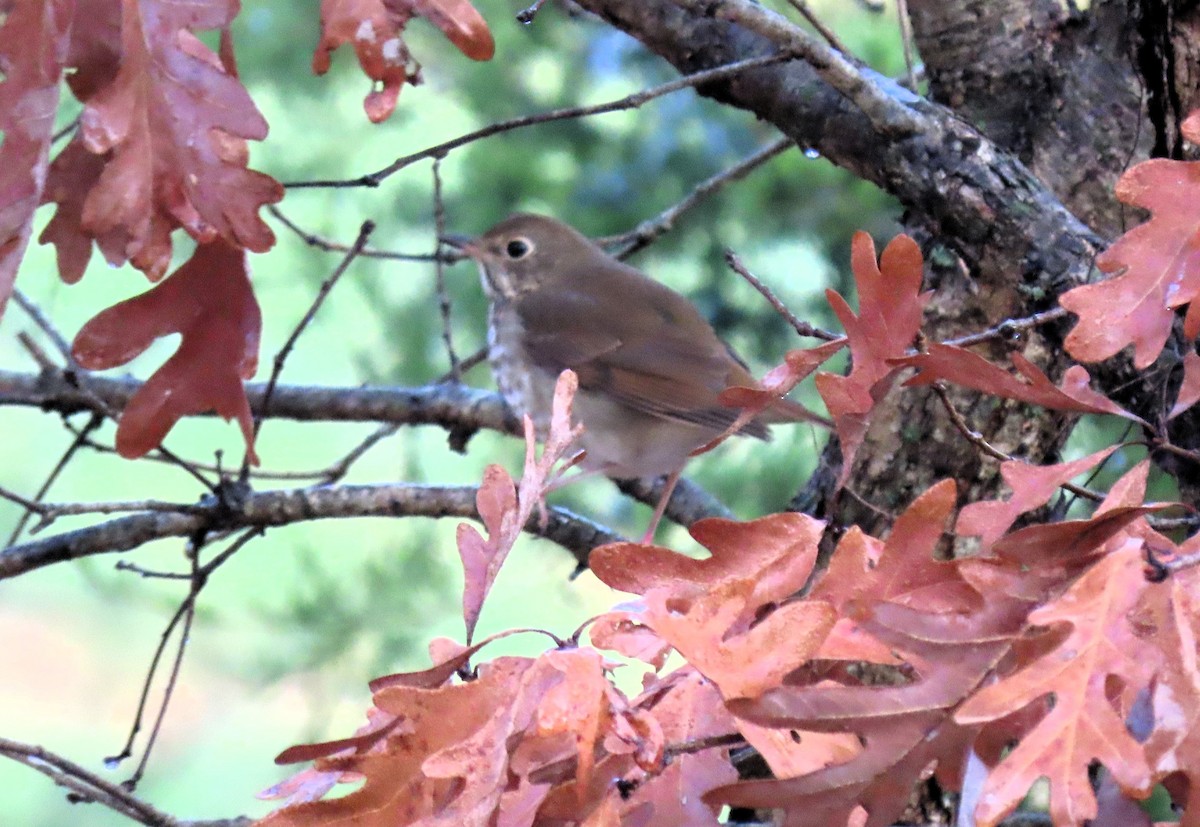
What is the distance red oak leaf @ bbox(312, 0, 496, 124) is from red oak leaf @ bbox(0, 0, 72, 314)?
4.3 inches

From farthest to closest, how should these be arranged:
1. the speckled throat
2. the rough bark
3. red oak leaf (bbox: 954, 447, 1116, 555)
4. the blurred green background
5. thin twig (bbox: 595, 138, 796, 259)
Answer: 1. the blurred green background
2. the speckled throat
3. thin twig (bbox: 595, 138, 796, 259)
4. the rough bark
5. red oak leaf (bbox: 954, 447, 1116, 555)

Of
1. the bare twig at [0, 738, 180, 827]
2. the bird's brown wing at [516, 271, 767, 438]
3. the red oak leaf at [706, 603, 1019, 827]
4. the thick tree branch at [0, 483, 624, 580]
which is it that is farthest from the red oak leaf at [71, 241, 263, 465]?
the bird's brown wing at [516, 271, 767, 438]

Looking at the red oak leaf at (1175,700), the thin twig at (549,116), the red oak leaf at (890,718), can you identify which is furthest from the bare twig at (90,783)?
the red oak leaf at (1175,700)

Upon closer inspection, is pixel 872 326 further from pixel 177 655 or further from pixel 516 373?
pixel 516 373

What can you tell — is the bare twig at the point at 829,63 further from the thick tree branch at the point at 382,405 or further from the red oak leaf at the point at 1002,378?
the thick tree branch at the point at 382,405

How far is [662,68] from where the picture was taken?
241 cm

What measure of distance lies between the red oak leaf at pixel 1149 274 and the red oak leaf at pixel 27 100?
42cm

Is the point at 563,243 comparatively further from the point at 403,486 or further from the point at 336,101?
the point at 336,101

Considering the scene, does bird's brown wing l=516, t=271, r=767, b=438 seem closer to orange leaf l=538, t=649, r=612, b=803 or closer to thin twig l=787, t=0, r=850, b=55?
thin twig l=787, t=0, r=850, b=55

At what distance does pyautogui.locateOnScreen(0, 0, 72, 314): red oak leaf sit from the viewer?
0.54 metres

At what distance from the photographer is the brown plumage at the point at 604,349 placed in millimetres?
1670

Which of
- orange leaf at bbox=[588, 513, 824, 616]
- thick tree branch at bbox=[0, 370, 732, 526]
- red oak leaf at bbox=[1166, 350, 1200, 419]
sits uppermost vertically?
thick tree branch at bbox=[0, 370, 732, 526]

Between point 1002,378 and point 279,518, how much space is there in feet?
2.62

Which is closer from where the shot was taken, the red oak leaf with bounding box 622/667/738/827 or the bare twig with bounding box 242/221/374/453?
the red oak leaf with bounding box 622/667/738/827
